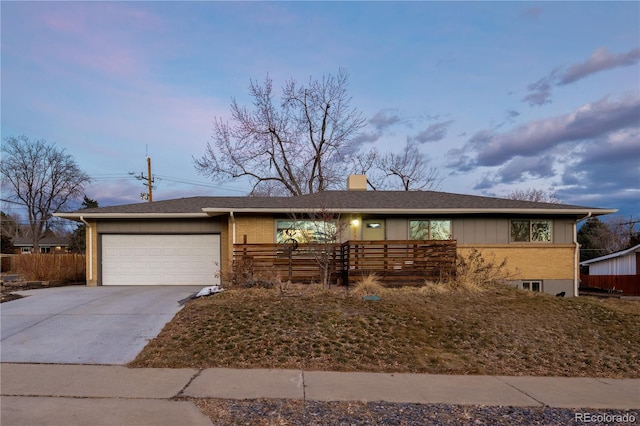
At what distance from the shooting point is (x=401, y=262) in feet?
42.9

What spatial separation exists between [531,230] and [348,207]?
661cm

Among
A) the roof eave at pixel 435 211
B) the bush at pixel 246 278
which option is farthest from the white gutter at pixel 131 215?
the bush at pixel 246 278

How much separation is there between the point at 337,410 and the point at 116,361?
4.02 m

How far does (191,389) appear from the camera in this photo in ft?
18.4

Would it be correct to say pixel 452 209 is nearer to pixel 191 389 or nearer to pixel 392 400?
pixel 392 400

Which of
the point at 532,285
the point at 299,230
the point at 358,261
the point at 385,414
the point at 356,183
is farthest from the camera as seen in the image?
the point at 356,183

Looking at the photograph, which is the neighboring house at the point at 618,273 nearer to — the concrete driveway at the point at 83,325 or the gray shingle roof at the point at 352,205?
the gray shingle roof at the point at 352,205

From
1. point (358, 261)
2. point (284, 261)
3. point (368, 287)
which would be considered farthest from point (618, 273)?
point (284, 261)

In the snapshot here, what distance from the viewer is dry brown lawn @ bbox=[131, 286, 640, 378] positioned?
276 inches

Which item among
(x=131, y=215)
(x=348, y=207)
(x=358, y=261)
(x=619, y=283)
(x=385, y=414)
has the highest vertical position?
(x=348, y=207)

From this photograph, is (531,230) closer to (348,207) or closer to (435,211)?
(435,211)

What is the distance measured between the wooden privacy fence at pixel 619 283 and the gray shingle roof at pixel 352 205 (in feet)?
53.3

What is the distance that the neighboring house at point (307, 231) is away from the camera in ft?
48.7

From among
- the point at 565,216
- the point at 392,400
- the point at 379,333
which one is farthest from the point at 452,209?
the point at 392,400
